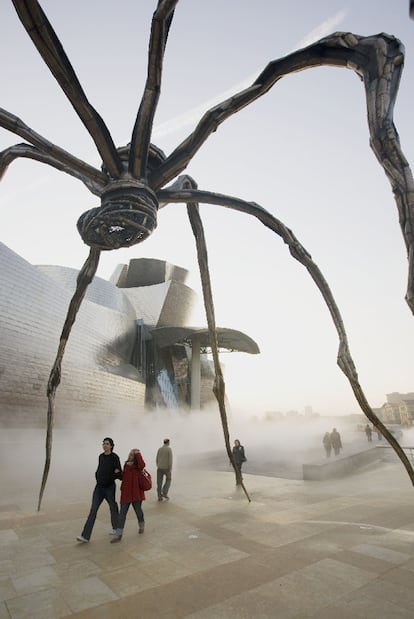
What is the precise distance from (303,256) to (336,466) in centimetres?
1057

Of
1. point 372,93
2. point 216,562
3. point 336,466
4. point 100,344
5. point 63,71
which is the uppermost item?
point 100,344

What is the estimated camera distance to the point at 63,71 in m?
2.65

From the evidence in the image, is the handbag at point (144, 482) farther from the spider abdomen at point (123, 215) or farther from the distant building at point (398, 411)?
the distant building at point (398, 411)

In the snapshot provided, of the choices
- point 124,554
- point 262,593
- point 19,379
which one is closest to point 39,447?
point 19,379

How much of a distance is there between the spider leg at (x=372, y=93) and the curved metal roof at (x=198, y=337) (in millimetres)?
33542

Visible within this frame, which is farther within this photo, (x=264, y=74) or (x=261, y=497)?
(x=261, y=497)

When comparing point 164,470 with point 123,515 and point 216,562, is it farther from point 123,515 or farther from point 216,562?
point 216,562

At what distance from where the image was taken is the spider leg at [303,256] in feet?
8.65

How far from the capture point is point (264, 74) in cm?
286

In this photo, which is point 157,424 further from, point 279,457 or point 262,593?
point 262,593

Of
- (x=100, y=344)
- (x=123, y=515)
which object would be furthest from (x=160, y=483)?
(x=100, y=344)

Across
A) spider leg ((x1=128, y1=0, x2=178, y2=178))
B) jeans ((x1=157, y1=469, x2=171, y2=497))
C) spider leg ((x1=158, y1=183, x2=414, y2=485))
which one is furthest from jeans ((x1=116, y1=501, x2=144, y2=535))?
spider leg ((x1=128, y1=0, x2=178, y2=178))

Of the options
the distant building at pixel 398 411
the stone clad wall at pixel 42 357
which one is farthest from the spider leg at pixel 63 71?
the distant building at pixel 398 411

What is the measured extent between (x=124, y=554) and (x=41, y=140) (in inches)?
188
